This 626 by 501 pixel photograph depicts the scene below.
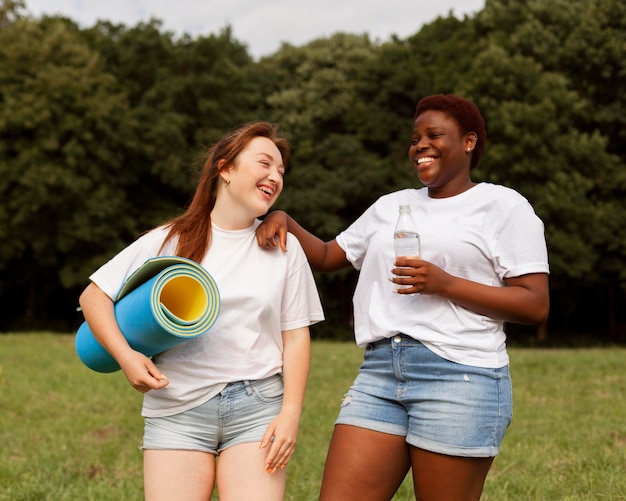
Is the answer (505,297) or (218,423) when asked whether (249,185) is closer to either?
(218,423)

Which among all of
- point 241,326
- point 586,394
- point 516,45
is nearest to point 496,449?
point 241,326

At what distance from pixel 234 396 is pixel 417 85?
2786 centimetres

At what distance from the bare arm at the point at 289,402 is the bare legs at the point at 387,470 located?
0.23 m

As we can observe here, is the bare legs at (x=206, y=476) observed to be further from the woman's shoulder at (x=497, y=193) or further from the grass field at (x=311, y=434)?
the grass field at (x=311, y=434)

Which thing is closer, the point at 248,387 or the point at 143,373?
the point at 143,373

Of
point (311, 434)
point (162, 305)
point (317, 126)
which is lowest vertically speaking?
point (311, 434)

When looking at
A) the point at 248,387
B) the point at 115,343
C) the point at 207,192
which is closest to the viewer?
the point at 115,343

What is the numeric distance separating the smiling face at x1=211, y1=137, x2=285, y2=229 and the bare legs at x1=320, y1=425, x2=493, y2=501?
956mm

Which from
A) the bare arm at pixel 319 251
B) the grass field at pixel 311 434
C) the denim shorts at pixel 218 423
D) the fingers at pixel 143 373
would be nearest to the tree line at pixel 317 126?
the grass field at pixel 311 434

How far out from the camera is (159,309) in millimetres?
2734

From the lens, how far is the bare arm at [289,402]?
9.57 feet

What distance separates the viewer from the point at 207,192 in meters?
3.23

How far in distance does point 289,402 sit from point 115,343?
70 centimetres

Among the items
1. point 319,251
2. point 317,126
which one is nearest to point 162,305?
point 319,251
